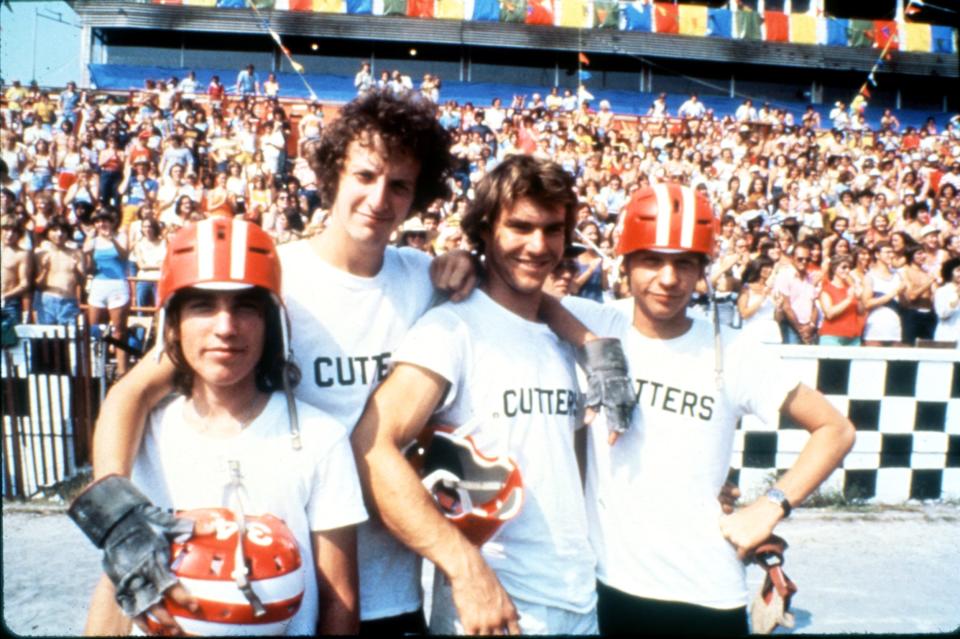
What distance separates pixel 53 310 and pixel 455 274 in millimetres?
6998

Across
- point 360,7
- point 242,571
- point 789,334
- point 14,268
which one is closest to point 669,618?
point 242,571

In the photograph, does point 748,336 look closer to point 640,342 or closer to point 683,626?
point 640,342

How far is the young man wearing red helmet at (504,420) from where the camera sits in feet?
6.92

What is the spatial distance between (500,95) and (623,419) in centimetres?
2453

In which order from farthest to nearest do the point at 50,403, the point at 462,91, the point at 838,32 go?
1. the point at 838,32
2. the point at 462,91
3. the point at 50,403

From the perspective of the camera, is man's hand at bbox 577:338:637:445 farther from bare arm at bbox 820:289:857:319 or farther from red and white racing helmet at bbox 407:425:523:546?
bare arm at bbox 820:289:857:319

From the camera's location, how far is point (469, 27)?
2758cm

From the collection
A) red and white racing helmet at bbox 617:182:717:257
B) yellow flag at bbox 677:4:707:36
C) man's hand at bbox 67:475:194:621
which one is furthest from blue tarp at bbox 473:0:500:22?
man's hand at bbox 67:475:194:621

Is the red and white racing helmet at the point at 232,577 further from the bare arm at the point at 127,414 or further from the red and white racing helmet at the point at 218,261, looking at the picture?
the red and white racing helmet at the point at 218,261

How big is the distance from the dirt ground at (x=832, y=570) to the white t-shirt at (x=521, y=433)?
235cm

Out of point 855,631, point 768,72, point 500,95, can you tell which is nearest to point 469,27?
point 500,95

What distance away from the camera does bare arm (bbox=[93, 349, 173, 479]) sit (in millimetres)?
2035

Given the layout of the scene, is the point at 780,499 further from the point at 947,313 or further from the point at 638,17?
the point at 638,17

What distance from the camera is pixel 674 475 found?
8.06 feet
